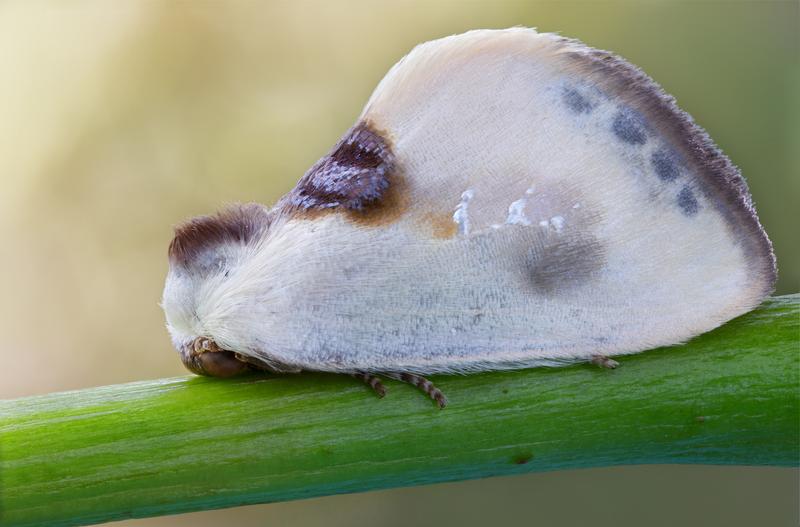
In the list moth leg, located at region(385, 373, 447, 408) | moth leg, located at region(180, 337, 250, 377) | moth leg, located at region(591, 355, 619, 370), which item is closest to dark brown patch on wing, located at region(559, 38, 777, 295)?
moth leg, located at region(591, 355, 619, 370)

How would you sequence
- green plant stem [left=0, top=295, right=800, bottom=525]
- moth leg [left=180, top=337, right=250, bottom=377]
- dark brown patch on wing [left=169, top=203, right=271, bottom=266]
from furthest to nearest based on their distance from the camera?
dark brown patch on wing [left=169, top=203, right=271, bottom=266]
moth leg [left=180, top=337, right=250, bottom=377]
green plant stem [left=0, top=295, right=800, bottom=525]

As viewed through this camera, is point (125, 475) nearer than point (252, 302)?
Yes

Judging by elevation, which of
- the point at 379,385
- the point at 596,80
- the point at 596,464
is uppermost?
the point at 596,80

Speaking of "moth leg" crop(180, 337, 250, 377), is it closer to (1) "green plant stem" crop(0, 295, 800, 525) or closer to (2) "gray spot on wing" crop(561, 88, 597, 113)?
(1) "green plant stem" crop(0, 295, 800, 525)

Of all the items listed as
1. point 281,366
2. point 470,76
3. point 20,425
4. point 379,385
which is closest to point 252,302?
point 281,366

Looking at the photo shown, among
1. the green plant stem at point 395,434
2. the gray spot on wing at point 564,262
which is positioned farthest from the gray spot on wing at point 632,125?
the green plant stem at point 395,434

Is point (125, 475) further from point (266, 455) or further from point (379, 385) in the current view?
point (379, 385)
